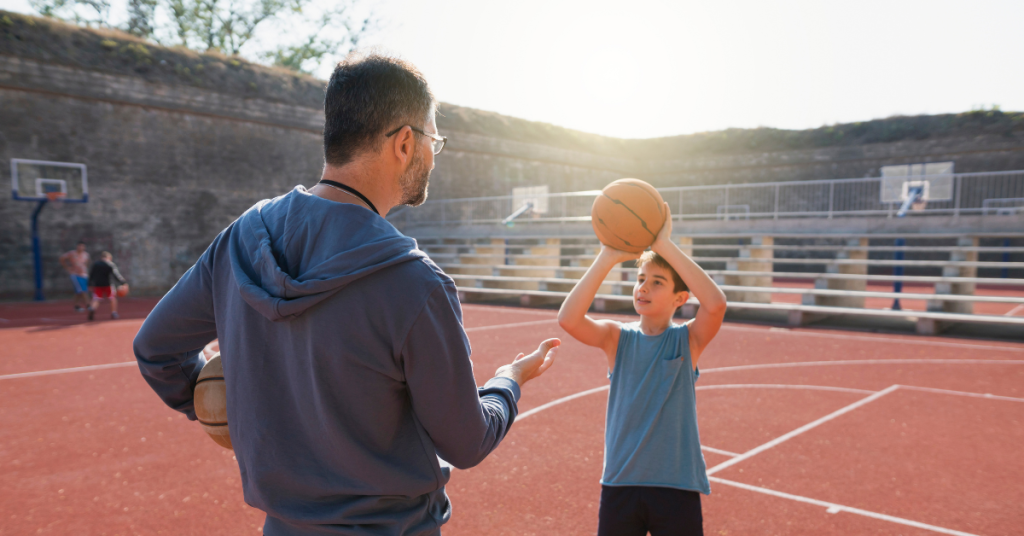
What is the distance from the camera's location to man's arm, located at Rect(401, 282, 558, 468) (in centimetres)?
125

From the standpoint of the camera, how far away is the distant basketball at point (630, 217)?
288cm

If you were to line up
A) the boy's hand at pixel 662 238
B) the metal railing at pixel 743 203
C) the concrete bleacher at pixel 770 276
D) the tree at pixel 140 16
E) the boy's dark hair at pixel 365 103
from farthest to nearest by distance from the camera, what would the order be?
1. the tree at pixel 140 16
2. the metal railing at pixel 743 203
3. the concrete bleacher at pixel 770 276
4. the boy's hand at pixel 662 238
5. the boy's dark hair at pixel 365 103

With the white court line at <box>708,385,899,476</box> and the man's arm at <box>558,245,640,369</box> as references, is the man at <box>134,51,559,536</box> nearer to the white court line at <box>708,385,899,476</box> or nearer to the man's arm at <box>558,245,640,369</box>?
the man's arm at <box>558,245,640,369</box>

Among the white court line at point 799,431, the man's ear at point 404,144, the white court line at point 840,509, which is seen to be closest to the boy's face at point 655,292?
the man's ear at point 404,144

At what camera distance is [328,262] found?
4.07 feet

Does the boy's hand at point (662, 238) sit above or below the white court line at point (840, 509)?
above

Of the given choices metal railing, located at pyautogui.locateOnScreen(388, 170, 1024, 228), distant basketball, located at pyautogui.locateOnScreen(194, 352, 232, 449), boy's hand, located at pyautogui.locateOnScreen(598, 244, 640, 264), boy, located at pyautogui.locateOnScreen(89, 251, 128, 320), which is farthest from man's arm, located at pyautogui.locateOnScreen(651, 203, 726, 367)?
metal railing, located at pyautogui.locateOnScreen(388, 170, 1024, 228)

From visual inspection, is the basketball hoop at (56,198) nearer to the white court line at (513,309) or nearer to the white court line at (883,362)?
the white court line at (513,309)

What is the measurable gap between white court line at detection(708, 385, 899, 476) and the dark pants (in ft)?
6.63

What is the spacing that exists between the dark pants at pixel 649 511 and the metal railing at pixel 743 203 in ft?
52.1

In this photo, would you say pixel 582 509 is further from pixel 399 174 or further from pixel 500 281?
pixel 500 281

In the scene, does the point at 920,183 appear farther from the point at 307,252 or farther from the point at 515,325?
the point at 307,252

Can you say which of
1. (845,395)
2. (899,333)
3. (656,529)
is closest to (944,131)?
(899,333)

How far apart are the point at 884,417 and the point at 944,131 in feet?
77.9
